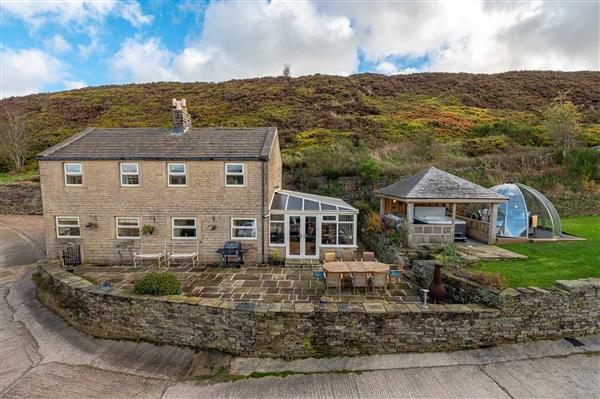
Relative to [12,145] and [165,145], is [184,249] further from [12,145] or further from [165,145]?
[12,145]

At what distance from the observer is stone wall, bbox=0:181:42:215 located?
25.9 meters

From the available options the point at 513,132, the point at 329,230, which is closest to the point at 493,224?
the point at 329,230

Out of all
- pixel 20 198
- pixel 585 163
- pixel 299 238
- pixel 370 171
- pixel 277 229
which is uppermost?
pixel 585 163

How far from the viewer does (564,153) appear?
858 inches

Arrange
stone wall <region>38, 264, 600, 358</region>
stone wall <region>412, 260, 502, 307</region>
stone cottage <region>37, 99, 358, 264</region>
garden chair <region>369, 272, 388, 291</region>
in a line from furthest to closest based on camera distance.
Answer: stone cottage <region>37, 99, 358, 264</region>, garden chair <region>369, 272, 388, 291</region>, stone wall <region>412, 260, 502, 307</region>, stone wall <region>38, 264, 600, 358</region>

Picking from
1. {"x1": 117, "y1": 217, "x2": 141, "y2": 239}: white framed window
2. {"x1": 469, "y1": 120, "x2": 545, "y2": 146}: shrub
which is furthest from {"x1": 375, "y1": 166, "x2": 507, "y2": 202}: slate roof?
{"x1": 469, "y1": 120, "x2": 545, "y2": 146}: shrub

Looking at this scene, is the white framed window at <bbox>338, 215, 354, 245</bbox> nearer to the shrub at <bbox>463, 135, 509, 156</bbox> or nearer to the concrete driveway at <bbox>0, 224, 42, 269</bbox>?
the concrete driveway at <bbox>0, 224, 42, 269</bbox>

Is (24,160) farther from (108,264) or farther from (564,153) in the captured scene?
(564,153)

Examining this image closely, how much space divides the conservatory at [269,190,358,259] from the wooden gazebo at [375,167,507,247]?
272cm

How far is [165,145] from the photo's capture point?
44.8 ft

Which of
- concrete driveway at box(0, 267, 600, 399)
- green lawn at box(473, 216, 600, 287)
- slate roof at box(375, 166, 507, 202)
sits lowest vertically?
concrete driveway at box(0, 267, 600, 399)

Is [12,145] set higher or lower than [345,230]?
higher

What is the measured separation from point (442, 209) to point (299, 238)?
846cm

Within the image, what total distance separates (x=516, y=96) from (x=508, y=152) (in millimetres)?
26307
